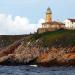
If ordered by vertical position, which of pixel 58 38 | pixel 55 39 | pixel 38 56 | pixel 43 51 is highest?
pixel 58 38

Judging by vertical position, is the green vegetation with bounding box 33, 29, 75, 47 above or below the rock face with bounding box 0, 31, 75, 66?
above

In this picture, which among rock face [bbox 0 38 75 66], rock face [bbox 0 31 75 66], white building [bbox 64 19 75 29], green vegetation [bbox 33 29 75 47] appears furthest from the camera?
white building [bbox 64 19 75 29]

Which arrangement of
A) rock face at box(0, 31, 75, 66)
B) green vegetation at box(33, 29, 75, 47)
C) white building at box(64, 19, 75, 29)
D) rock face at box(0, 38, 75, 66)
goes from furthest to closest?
white building at box(64, 19, 75, 29)
green vegetation at box(33, 29, 75, 47)
rock face at box(0, 31, 75, 66)
rock face at box(0, 38, 75, 66)

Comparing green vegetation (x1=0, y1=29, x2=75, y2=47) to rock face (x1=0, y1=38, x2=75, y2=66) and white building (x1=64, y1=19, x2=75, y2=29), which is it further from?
white building (x1=64, y1=19, x2=75, y2=29)

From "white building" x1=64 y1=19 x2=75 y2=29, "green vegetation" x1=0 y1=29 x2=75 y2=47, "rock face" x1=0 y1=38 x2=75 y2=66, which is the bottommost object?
"rock face" x1=0 y1=38 x2=75 y2=66

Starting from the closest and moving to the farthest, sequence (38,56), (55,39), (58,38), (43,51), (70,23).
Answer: (38,56)
(43,51)
(55,39)
(58,38)
(70,23)

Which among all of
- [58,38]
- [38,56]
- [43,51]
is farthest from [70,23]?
[38,56]

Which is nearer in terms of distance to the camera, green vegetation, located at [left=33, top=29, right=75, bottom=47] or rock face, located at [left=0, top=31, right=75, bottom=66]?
rock face, located at [left=0, top=31, right=75, bottom=66]

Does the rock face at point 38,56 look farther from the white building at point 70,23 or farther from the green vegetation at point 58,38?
the white building at point 70,23

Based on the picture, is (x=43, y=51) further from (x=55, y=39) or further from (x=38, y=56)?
(x=55, y=39)

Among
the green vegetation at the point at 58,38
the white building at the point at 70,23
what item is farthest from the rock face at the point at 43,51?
the white building at the point at 70,23

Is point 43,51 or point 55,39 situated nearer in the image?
point 43,51

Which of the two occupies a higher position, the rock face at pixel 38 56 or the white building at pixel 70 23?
the white building at pixel 70 23

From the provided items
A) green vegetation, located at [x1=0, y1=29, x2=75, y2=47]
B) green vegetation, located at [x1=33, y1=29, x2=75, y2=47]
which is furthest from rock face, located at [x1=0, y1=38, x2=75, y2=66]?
green vegetation, located at [x1=33, y1=29, x2=75, y2=47]
